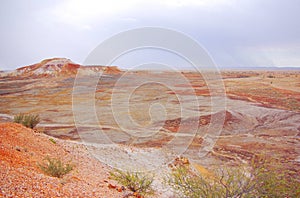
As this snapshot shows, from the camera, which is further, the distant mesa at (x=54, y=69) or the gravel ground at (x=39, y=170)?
the distant mesa at (x=54, y=69)

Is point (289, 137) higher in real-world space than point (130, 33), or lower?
lower

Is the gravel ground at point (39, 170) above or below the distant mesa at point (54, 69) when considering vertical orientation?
below

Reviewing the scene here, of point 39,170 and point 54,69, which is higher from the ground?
point 54,69

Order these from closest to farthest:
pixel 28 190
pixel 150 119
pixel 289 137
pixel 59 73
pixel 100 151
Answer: pixel 28 190 → pixel 100 151 → pixel 289 137 → pixel 150 119 → pixel 59 73

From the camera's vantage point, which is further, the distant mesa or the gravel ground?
the distant mesa

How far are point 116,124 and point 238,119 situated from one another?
8416mm

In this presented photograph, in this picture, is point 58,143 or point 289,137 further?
point 289,137

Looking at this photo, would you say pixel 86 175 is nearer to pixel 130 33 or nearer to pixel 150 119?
pixel 130 33

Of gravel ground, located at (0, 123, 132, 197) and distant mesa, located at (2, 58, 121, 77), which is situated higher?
distant mesa, located at (2, 58, 121, 77)

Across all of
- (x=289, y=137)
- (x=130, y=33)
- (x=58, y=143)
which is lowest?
(x=289, y=137)

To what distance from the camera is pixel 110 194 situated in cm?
590

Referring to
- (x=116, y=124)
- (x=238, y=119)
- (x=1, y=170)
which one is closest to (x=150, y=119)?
(x=116, y=124)

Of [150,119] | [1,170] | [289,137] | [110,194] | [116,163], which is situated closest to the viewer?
[1,170]

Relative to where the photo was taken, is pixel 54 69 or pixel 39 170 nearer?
pixel 39 170
